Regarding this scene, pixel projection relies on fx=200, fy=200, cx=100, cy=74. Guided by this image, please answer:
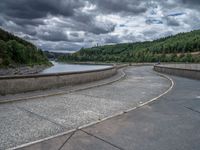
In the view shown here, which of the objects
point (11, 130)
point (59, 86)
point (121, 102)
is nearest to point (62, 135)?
point (11, 130)

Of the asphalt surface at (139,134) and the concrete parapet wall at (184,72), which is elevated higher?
the concrete parapet wall at (184,72)

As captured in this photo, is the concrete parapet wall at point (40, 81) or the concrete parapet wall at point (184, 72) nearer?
the concrete parapet wall at point (40, 81)

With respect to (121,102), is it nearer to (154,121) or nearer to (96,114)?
(96,114)

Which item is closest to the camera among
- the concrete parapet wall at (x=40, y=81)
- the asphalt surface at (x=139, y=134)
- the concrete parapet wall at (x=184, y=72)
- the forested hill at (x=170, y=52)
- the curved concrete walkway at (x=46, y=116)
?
the asphalt surface at (x=139, y=134)

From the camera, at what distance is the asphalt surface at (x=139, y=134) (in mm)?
4129

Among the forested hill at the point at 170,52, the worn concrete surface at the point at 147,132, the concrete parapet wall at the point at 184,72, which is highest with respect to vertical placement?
the forested hill at the point at 170,52

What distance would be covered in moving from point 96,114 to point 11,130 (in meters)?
2.67

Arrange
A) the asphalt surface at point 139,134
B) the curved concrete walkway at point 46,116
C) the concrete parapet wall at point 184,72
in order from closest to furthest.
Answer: the asphalt surface at point 139,134 → the curved concrete walkway at point 46,116 → the concrete parapet wall at point 184,72

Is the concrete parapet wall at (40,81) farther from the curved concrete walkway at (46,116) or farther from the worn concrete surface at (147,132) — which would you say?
the worn concrete surface at (147,132)

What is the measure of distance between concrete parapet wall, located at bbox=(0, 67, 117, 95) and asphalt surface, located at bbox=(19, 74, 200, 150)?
18.3ft

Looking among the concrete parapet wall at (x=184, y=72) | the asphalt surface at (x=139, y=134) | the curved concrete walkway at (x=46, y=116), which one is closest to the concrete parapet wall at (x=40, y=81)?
the curved concrete walkway at (x=46, y=116)

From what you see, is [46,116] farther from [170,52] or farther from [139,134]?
[170,52]

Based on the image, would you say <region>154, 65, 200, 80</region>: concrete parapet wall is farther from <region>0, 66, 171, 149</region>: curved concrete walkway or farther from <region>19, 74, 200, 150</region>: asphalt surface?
<region>19, 74, 200, 150</region>: asphalt surface

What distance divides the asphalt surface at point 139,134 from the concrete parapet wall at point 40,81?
219 inches
